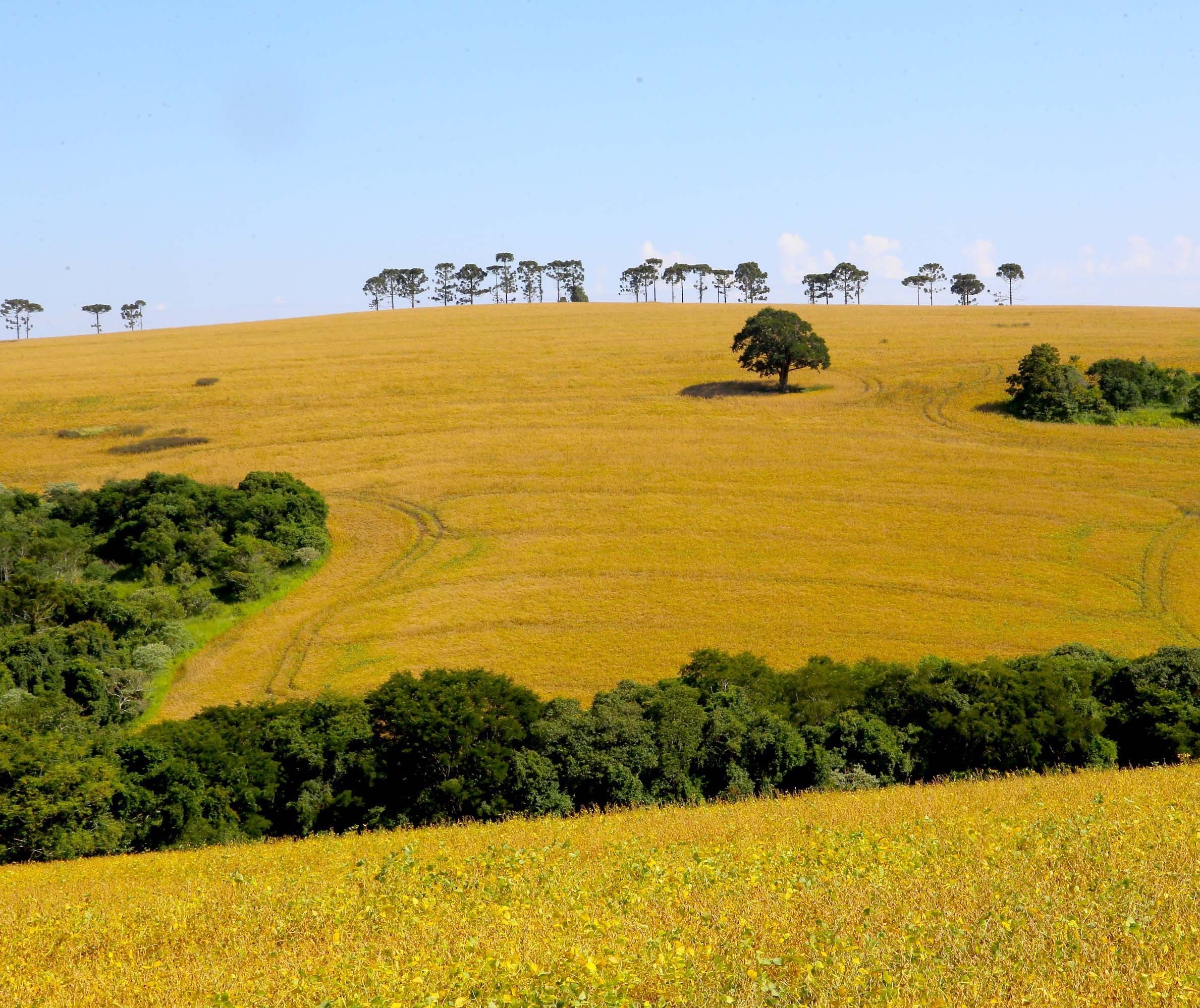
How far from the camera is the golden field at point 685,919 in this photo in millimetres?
9797

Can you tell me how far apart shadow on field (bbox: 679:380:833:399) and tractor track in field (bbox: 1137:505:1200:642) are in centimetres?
3931

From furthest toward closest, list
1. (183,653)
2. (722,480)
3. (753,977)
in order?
(722,480)
(183,653)
(753,977)

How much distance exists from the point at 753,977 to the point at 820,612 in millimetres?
43137

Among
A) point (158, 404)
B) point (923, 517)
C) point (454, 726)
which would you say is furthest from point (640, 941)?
point (158, 404)

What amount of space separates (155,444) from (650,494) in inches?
1792

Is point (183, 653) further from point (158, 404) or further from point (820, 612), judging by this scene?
point (158, 404)

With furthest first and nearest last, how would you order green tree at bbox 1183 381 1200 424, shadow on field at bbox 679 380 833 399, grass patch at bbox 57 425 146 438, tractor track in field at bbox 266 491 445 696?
shadow on field at bbox 679 380 833 399 < grass patch at bbox 57 425 146 438 < green tree at bbox 1183 381 1200 424 < tractor track in field at bbox 266 491 445 696

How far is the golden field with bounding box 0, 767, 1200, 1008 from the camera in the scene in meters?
9.80

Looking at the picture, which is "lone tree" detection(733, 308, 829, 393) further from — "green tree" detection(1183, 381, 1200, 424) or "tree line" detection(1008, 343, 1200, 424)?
"green tree" detection(1183, 381, 1200, 424)

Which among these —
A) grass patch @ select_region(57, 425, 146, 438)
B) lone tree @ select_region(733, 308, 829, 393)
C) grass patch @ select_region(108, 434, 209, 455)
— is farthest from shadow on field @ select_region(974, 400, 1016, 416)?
grass patch @ select_region(57, 425, 146, 438)

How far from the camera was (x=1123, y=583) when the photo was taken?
177 feet

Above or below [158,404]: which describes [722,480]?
below

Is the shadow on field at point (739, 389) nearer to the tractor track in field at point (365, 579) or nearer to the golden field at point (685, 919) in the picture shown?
the tractor track in field at point (365, 579)

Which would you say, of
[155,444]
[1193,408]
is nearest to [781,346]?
[1193,408]
